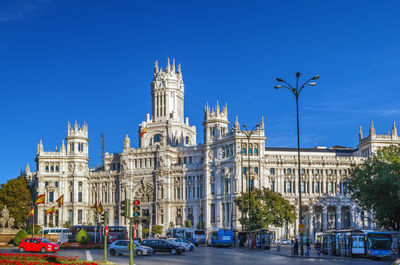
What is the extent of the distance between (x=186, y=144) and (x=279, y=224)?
159ft

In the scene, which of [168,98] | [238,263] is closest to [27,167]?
[168,98]

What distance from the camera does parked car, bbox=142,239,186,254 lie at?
57.7 m

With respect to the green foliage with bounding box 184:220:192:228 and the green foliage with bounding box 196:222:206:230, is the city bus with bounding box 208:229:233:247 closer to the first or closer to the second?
the green foliage with bounding box 196:222:206:230

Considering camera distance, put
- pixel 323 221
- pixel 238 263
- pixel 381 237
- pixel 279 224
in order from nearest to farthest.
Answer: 1. pixel 238 263
2. pixel 381 237
3. pixel 279 224
4. pixel 323 221

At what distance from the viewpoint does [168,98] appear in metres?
138

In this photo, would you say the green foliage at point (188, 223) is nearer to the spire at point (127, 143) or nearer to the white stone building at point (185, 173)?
the white stone building at point (185, 173)

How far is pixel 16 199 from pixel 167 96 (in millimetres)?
43028

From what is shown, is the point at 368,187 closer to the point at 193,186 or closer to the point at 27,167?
the point at 193,186

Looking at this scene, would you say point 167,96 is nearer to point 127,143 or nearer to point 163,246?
point 127,143

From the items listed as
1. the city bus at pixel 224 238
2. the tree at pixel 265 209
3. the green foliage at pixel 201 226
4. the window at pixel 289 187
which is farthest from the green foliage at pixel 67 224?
the city bus at pixel 224 238

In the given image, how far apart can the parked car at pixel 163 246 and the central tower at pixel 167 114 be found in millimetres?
72843

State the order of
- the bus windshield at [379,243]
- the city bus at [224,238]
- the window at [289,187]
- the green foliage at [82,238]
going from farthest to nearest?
the window at [289,187]
the city bus at [224,238]
the green foliage at [82,238]
the bus windshield at [379,243]

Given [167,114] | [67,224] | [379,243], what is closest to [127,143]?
[167,114]

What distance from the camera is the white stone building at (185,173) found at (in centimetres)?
11512
